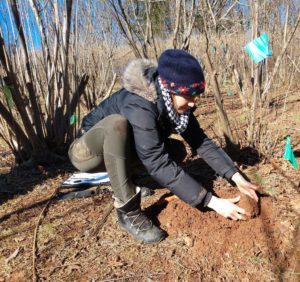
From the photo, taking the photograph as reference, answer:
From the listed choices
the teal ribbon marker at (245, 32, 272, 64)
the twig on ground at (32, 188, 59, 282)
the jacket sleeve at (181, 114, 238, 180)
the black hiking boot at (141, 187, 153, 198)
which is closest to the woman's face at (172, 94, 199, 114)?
the jacket sleeve at (181, 114, 238, 180)

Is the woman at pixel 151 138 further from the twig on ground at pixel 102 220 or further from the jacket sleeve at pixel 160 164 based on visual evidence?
the twig on ground at pixel 102 220

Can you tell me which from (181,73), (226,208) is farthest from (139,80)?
(226,208)

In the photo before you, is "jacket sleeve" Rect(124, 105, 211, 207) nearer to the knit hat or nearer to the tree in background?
the knit hat

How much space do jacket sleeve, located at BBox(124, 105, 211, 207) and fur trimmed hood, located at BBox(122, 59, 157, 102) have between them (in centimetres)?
7

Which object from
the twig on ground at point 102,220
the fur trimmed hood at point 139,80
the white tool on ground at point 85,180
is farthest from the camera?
the white tool on ground at point 85,180

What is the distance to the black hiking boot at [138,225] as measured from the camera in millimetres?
1668

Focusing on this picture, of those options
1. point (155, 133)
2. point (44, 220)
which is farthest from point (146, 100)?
point (44, 220)

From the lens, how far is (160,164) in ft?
5.02

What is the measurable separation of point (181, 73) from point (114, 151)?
491 mm

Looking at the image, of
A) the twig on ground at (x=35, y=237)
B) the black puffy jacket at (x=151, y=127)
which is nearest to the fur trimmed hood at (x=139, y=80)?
the black puffy jacket at (x=151, y=127)

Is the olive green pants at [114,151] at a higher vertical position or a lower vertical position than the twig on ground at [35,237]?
higher

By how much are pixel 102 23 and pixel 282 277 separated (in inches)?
196

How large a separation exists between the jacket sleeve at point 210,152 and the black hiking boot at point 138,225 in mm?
437

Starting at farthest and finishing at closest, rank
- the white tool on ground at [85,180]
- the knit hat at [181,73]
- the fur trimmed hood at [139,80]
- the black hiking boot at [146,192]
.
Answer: the white tool on ground at [85,180] → the black hiking boot at [146,192] → the fur trimmed hood at [139,80] → the knit hat at [181,73]
